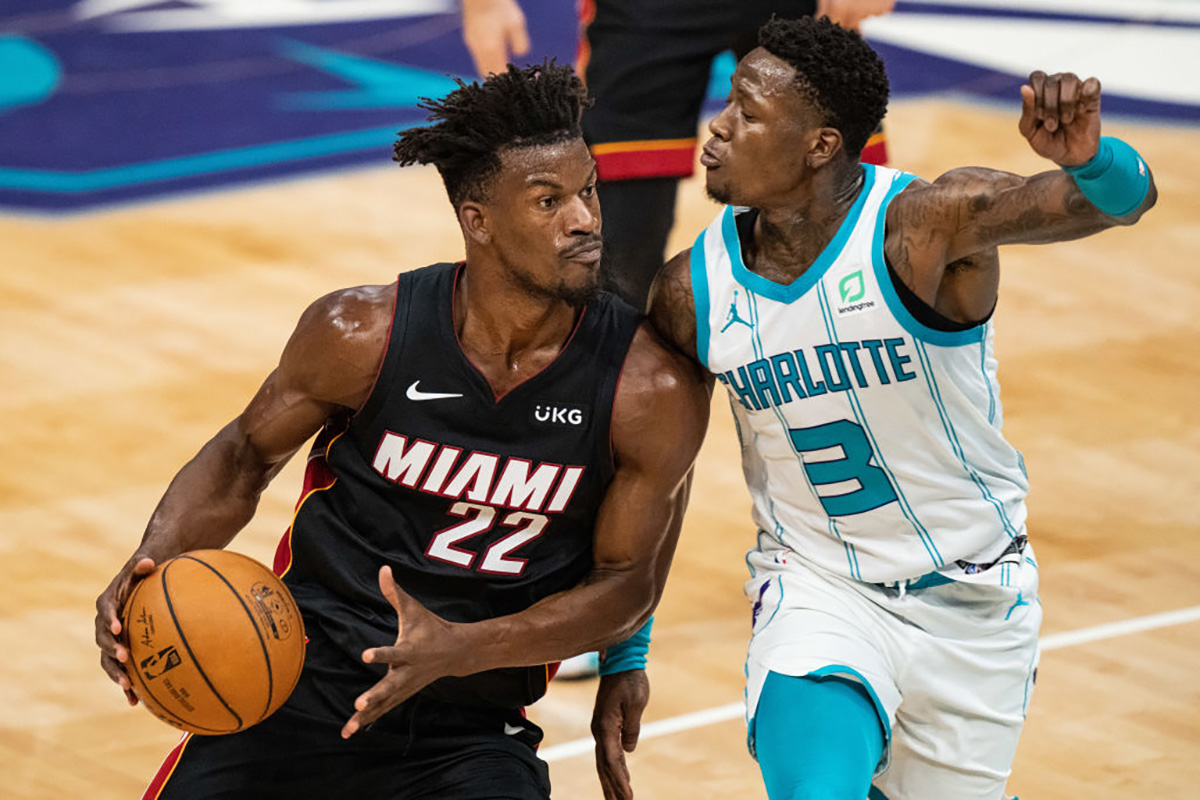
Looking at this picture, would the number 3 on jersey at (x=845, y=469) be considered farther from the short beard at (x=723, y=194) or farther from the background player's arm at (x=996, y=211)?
the short beard at (x=723, y=194)

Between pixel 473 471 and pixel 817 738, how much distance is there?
1005mm

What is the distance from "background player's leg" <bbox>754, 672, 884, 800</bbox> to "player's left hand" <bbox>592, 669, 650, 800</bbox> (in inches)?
14.9

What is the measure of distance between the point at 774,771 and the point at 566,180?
143cm

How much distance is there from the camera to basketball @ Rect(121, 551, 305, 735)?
12.4 feet

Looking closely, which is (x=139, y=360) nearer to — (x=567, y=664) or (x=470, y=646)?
(x=567, y=664)

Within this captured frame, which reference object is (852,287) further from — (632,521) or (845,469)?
(632,521)

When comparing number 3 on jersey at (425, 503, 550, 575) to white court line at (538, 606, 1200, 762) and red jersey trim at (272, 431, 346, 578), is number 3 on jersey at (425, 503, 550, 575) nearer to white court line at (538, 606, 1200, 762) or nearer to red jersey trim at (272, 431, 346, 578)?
red jersey trim at (272, 431, 346, 578)

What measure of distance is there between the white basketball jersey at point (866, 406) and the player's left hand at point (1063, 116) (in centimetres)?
61

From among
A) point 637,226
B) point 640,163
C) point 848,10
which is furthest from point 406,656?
point 848,10

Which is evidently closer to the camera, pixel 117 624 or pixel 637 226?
pixel 117 624

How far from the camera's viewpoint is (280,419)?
13.9 ft

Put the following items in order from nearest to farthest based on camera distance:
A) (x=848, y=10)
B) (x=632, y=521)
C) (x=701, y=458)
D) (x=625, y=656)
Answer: (x=632, y=521)
(x=625, y=656)
(x=848, y=10)
(x=701, y=458)

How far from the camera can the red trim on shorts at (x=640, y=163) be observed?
538cm

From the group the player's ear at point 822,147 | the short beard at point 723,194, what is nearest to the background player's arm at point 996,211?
the player's ear at point 822,147
